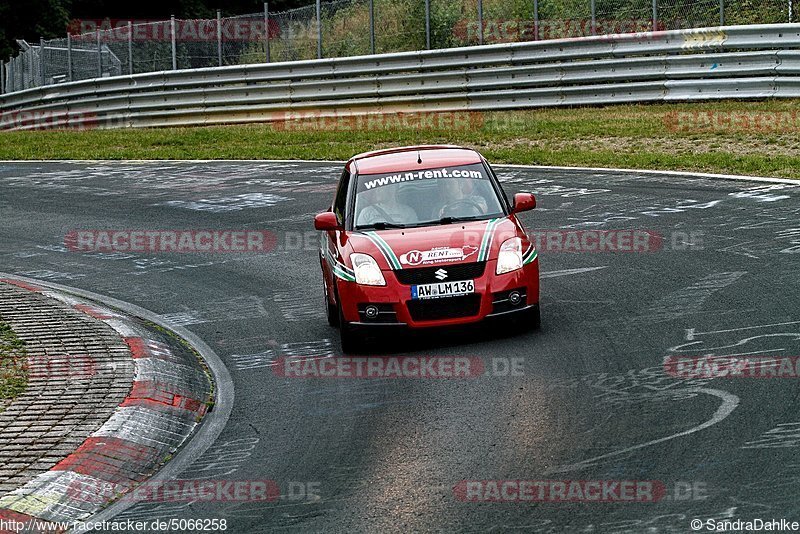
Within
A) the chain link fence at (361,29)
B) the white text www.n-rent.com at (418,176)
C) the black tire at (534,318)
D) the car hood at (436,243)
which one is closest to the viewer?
the car hood at (436,243)

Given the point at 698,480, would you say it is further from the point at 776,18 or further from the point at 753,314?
the point at 776,18

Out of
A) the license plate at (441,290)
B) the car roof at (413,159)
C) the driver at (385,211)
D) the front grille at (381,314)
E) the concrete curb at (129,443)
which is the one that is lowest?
the concrete curb at (129,443)

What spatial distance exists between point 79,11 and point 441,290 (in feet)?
185

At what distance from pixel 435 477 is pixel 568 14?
21485mm

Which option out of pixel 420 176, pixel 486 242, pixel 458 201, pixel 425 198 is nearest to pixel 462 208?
pixel 458 201

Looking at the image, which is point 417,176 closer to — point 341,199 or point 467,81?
point 341,199

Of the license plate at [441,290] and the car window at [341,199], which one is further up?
the car window at [341,199]

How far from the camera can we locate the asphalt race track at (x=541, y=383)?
667 cm

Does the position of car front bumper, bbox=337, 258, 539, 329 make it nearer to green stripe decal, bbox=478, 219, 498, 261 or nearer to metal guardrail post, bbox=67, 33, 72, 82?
green stripe decal, bbox=478, 219, 498, 261

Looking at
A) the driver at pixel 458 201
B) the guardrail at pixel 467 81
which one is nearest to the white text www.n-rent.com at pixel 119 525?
the driver at pixel 458 201

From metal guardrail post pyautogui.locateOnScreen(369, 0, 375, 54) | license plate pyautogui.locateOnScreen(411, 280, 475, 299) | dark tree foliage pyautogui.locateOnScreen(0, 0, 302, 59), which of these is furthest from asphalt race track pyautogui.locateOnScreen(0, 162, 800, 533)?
dark tree foliage pyautogui.locateOnScreen(0, 0, 302, 59)

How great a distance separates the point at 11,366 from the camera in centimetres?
998

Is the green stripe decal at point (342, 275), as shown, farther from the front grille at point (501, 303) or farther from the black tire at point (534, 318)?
the black tire at point (534, 318)

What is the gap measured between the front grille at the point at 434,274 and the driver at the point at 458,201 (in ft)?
3.32
